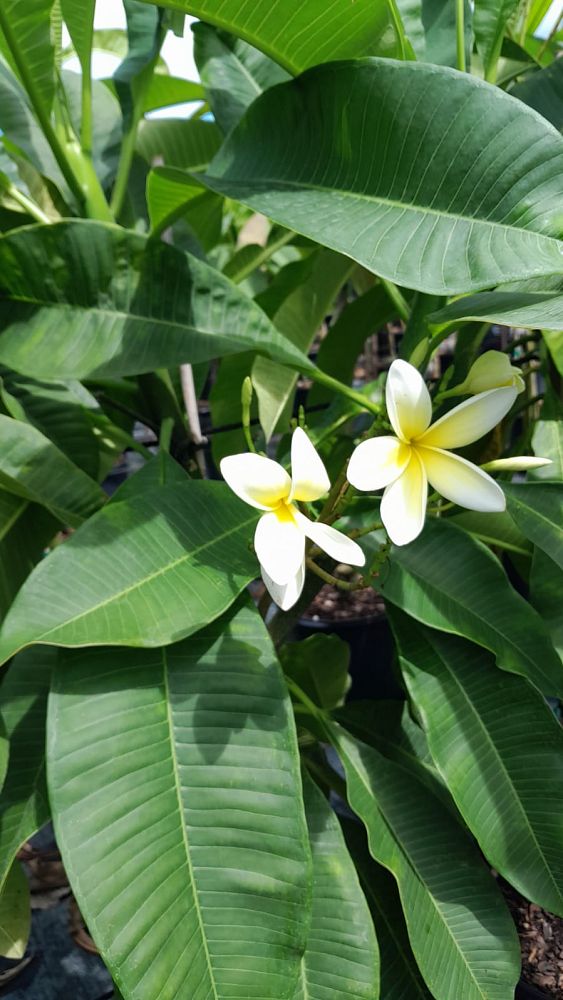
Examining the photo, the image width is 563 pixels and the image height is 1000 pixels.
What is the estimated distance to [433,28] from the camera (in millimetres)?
735

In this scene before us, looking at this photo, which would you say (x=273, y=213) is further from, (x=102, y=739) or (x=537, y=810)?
(x=537, y=810)

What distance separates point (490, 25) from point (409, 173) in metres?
0.28

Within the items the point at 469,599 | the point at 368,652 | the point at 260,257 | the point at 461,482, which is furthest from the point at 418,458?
the point at 368,652

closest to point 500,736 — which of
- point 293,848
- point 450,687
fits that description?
point 450,687

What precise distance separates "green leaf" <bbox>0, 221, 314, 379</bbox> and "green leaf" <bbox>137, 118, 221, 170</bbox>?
0.45 meters

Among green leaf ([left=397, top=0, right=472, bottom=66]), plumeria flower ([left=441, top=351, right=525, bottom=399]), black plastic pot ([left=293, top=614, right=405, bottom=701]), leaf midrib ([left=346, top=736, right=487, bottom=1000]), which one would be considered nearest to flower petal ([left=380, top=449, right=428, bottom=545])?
plumeria flower ([left=441, top=351, right=525, bottom=399])

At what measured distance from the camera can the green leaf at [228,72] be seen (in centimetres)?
76

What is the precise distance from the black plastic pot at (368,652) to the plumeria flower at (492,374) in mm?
876

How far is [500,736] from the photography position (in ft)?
2.17

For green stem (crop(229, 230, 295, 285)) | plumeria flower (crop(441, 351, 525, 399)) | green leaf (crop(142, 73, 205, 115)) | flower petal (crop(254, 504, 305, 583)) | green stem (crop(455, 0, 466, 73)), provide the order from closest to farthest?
flower petal (crop(254, 504, 305, 583)) < plumeria flower (crop(441, 351, 525, 399)) < green stem (crop(455, 0, 466, 73)) < green stem (crop(229, 230, 295, 285)) < green leaf (crop(142, 73, 205, 115))

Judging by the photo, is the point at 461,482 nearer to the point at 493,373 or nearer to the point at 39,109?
the point at 493,373

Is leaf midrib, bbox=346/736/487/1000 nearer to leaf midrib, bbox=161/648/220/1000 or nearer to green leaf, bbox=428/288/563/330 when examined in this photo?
leaf midrib, bbox=161/648/220/1000

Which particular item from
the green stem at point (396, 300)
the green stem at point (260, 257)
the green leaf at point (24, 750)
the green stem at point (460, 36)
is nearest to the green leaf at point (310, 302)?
the green stem at point (260, 257)

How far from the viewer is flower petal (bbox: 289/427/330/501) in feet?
1.50
